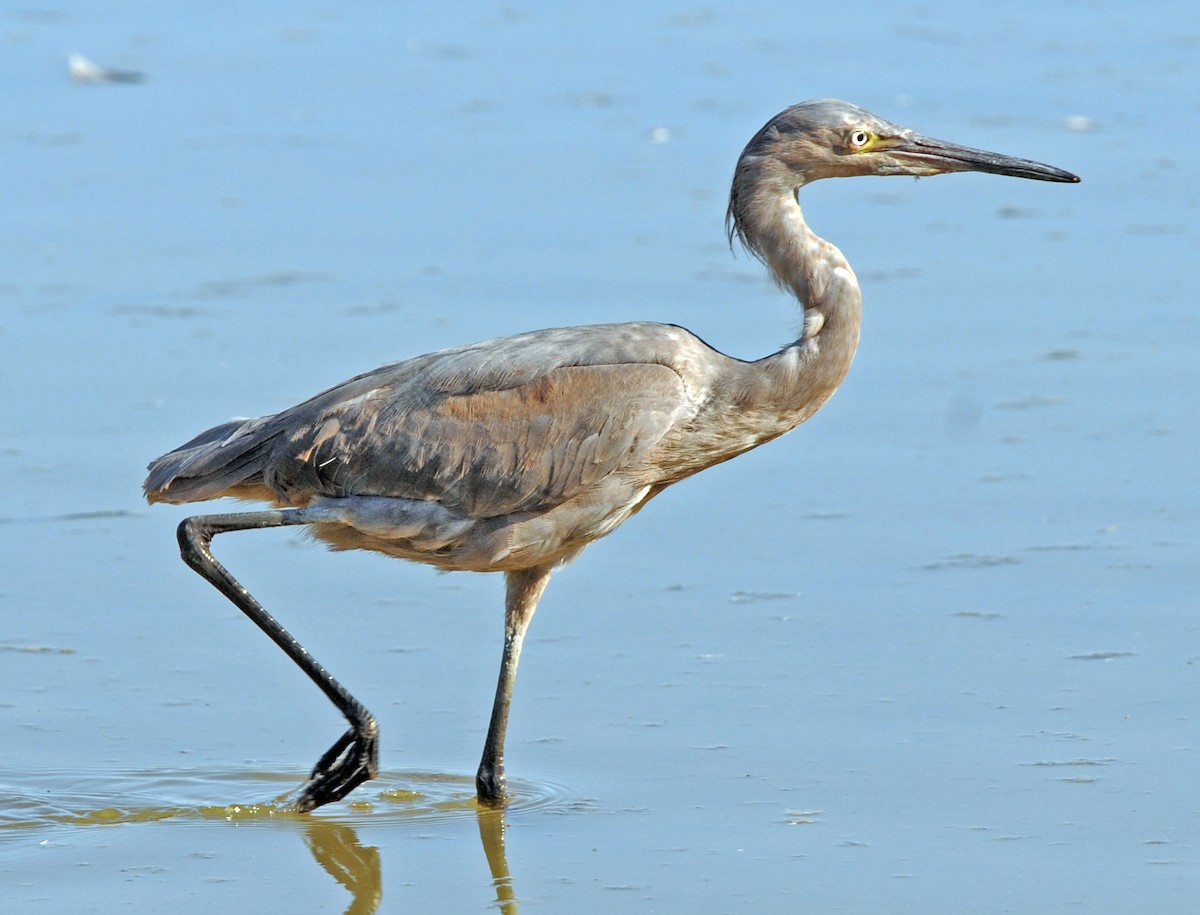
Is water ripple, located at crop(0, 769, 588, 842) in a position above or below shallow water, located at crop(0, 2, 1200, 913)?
below

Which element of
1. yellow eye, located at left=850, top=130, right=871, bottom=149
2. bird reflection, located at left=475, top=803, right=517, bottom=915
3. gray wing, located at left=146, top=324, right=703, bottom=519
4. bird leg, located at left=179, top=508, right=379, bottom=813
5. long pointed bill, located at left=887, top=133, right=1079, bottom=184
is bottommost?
bird reflection, located at left=475, top=803, right=517, bottom=915

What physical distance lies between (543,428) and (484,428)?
0.58ft

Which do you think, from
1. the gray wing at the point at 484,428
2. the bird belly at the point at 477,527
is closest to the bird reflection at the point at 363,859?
the bird belly at the point at 477,527

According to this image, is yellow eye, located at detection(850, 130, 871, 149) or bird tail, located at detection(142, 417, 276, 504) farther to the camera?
bird tail, located at detection(142, 417, 276, 504)

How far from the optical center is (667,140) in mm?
13547

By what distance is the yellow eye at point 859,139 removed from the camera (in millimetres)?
6156

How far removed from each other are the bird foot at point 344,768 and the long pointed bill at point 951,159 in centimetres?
223

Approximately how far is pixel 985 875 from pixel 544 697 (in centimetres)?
177

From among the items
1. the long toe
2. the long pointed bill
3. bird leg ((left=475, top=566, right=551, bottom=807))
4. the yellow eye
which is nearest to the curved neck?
the yellow eye

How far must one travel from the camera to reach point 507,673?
6.21 m

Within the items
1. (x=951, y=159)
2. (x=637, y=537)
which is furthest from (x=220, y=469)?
(x=951, y=159)

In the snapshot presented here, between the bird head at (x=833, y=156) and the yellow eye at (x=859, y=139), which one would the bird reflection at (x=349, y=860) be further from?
the yellow eye at (x=859, y=139)

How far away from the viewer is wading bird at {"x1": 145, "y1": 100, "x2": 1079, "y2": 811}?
5.92m

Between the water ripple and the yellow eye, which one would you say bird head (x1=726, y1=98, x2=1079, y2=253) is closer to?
the yellow eye
